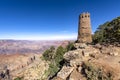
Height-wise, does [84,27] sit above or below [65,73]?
above

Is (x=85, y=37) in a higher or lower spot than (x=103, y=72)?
higher

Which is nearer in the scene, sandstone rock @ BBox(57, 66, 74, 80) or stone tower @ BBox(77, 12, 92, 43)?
sandstone rock @ BBox(57, 66, 74, 80)

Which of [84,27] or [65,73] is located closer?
[65,73]

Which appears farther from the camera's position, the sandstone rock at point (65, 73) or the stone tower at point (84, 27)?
the stone tower at point (84, 27)

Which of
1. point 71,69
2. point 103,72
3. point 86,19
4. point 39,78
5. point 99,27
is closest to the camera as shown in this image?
point 103,72

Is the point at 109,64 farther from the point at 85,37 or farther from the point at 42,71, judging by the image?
the point at 85,37

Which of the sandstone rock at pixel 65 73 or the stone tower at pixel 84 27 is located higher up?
the stone tower at pixel 84 27

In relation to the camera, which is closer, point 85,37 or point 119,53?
point 119,53

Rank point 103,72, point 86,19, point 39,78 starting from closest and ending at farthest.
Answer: point 103,72, point 39,78, point 86,19

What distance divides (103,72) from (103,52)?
7841 millimetres

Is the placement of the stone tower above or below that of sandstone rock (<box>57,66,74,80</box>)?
above

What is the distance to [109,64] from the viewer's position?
22.1m

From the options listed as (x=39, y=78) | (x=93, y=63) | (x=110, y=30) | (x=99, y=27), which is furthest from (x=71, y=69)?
(x=99, y=27)

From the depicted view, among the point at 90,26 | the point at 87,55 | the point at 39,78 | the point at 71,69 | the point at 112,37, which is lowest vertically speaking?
the point at 39,78
